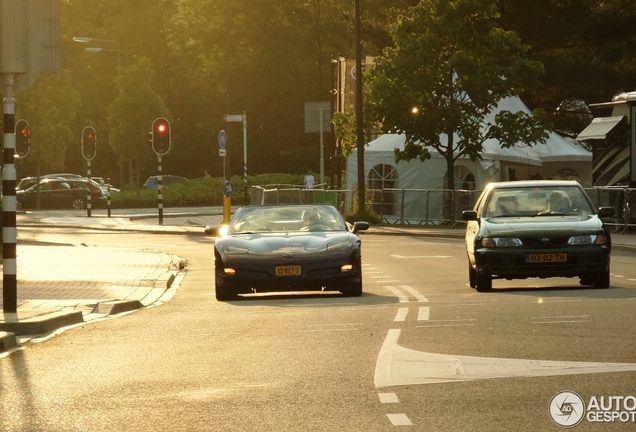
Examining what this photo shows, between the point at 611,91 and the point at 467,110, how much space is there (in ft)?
50.8

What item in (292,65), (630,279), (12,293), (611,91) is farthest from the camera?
(292,65)

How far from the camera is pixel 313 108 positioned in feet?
207

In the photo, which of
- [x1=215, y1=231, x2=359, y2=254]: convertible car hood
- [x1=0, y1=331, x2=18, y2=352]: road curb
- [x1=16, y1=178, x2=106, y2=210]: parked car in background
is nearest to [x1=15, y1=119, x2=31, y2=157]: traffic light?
[x1=16, y1=178, x2=106, y2=210]: parked car in background

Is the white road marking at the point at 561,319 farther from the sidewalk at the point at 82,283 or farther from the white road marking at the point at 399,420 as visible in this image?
the white road marking at the point at 399,420

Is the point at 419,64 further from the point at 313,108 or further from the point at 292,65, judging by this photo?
the point at 292,65

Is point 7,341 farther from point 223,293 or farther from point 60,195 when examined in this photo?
point 60,195

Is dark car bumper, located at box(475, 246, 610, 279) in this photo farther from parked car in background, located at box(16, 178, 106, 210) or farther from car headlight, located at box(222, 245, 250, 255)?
parked car in background, located at box(16, 178, 106, 210)

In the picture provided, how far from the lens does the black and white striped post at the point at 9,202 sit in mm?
15367

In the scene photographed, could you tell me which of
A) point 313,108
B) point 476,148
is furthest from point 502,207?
point 313,108

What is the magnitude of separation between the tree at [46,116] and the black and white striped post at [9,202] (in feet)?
180

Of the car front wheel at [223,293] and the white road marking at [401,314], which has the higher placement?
the white road marking at [401,314]

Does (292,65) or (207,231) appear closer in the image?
(207,231)

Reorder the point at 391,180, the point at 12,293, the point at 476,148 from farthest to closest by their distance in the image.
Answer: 1. the point at 391,180
2. the point at 476,148
3. the point at 12,293

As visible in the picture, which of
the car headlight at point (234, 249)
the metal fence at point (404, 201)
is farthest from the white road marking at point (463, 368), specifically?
the metal fence at point (404, 201)
